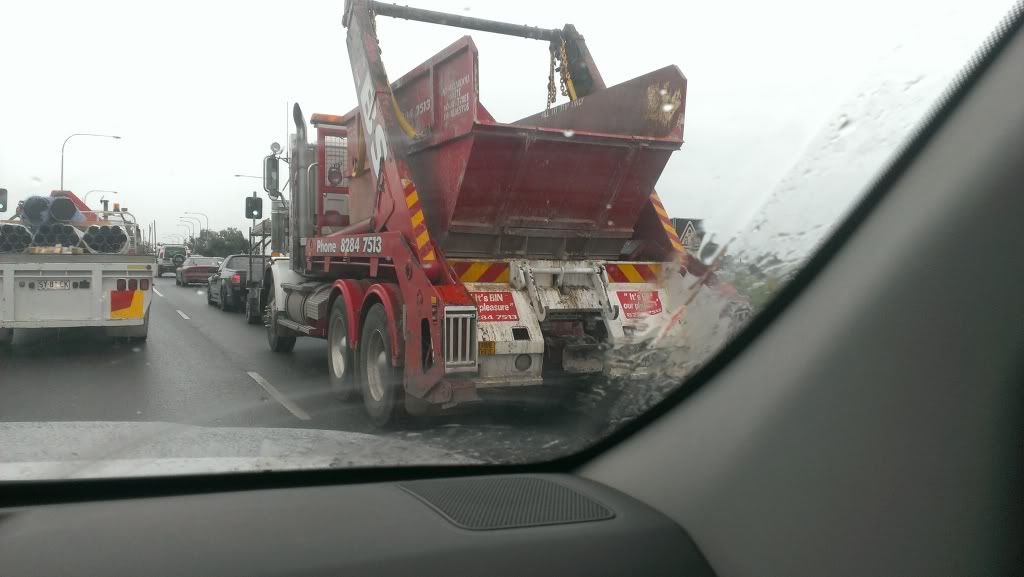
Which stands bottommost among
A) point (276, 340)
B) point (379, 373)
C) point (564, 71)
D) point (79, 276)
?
point (276, 340)

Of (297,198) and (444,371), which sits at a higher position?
(297,198)

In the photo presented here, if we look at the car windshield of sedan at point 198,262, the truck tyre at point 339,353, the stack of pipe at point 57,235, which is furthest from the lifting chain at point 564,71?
the car windshield of sedan at point 198,262

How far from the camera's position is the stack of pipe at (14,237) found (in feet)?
29.6

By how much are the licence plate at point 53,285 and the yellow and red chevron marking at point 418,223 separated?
627 centimetres

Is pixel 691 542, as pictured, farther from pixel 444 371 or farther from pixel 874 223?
pixel 444 371

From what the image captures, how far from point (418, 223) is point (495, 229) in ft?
2.18

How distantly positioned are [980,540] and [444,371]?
4341 millimetres

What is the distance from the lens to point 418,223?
21.5ft

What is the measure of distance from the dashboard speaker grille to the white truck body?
9.24 m

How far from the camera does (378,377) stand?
277 inches

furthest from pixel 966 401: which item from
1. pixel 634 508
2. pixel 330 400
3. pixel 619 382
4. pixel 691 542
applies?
pixel 330 400

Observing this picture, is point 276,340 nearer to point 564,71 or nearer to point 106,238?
point 106,238

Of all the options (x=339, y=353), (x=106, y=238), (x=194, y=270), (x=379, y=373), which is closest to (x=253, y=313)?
(x=106, y=238)

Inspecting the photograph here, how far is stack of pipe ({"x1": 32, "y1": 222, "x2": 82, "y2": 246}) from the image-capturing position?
377 inches
